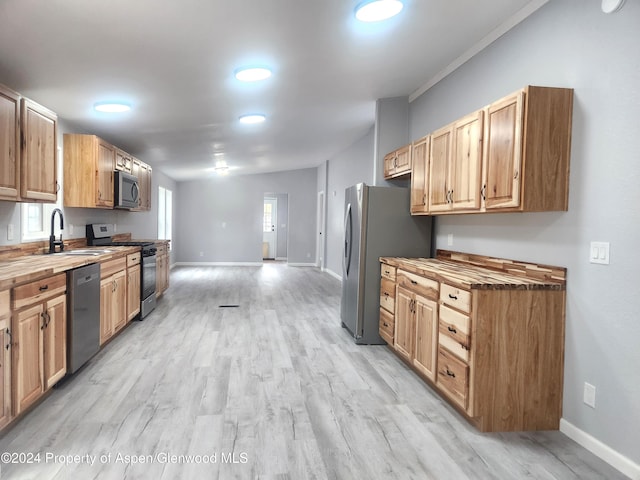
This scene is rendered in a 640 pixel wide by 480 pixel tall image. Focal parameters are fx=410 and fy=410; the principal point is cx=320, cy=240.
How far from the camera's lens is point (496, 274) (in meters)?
2.84

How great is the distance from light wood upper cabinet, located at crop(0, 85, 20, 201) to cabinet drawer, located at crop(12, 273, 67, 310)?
0.65 m

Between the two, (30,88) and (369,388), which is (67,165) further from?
(369,388)

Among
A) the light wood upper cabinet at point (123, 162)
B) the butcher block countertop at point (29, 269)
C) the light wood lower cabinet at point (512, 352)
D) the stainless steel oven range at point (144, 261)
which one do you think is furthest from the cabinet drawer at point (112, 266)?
the light wood lower cabinet at point (512, 352)

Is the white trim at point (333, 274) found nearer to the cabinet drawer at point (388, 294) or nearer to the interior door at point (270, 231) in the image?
the interior door at point (270, 231)

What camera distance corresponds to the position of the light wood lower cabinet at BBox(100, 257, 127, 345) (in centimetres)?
374

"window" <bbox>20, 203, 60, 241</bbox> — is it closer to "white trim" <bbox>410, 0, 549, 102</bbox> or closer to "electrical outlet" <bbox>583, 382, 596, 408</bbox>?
"white trim" <bbox>410, 0, 549, 102</bbox>

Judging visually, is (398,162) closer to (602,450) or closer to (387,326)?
(387,326)

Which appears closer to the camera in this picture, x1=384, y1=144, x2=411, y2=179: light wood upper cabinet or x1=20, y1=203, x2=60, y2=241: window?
x1=20, y1=203, x2=60, y2=241: window

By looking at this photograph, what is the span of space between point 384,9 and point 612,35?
1221 millimetres

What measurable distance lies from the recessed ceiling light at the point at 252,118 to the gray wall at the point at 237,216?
6.19 metres

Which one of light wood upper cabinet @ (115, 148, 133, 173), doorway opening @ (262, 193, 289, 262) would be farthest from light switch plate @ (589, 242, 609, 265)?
doorway opening @ (262, 193, 289, 262)

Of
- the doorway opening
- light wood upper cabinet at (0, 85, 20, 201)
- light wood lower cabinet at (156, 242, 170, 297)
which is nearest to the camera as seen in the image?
light wood upper cabinet at (0, 85, 20, 201)

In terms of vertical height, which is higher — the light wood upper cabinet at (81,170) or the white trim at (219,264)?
the light wood upper cabinet at (81,170)

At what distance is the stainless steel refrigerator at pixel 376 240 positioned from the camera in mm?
4184
